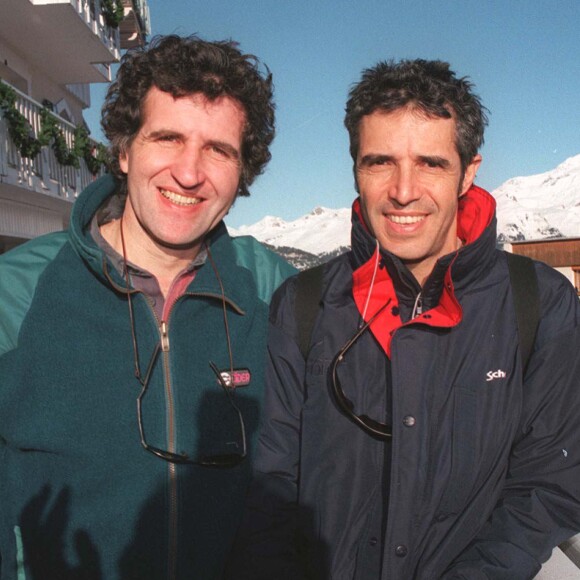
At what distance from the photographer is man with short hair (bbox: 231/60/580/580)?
6.86 feet

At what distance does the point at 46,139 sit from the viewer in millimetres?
10281

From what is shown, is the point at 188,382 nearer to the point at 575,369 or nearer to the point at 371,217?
the point at 371,217

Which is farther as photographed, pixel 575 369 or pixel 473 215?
pixel 473 215

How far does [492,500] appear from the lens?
217 cm

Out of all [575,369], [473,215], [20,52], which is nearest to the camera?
[575,369]

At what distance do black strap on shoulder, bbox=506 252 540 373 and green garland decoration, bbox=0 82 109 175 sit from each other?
6.90m

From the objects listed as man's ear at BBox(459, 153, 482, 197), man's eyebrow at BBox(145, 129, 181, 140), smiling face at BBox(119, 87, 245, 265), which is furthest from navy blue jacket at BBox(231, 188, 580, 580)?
man's eyebrow at BBox(145, 129, 181, 140)

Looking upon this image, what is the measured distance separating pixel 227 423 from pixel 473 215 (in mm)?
1189

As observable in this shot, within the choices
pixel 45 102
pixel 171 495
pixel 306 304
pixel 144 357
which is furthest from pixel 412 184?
pixel 45 102

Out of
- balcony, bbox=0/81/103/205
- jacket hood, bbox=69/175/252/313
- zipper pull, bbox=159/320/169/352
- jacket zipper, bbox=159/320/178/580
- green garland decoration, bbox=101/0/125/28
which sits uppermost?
green garland decoration, bbox=101/0/125/28

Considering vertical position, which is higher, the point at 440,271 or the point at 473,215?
the point at 473,215

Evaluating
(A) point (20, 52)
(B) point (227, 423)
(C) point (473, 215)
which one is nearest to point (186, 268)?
(B) point (227, 423)

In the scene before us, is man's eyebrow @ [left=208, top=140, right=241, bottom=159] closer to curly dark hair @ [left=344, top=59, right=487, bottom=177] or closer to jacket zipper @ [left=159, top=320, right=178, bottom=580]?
curly dark hair @ [left=344, top=59, right=487, bottom=177]

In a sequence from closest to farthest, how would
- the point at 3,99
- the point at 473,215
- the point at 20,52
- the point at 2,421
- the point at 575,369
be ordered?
the point at 575,369 → the point at 2,421 → the point at 473,215 → the point at 3,99 → the point at 20,52
